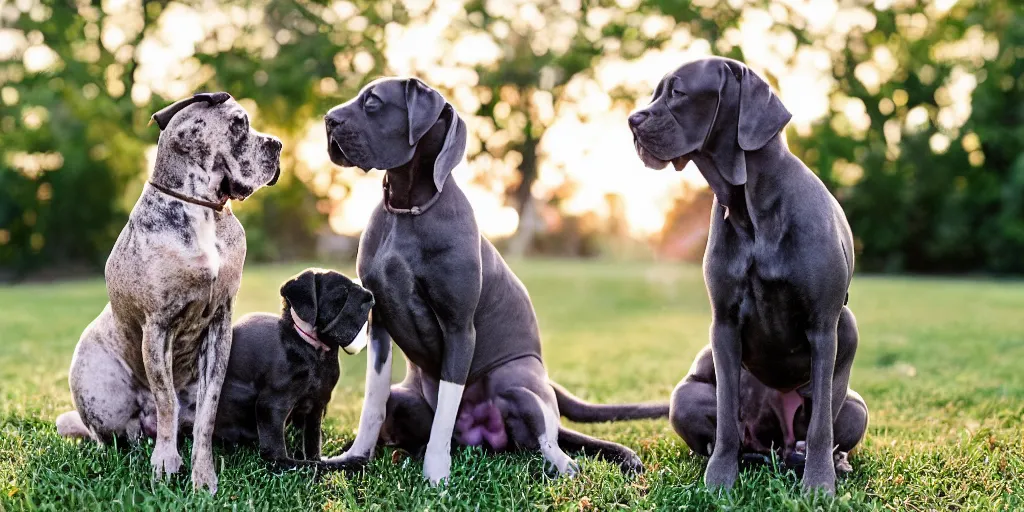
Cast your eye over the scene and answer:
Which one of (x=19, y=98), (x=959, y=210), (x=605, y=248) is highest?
(x=19, y=98)

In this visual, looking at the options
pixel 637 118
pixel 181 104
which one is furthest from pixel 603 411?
pixel 181 104

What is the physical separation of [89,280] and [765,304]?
22.7 meters

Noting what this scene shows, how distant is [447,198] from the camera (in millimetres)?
3873

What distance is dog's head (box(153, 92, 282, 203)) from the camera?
3.43m

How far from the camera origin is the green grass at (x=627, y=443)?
3.47 meters

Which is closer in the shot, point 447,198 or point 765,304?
point 765,304

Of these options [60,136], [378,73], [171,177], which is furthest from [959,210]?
[171,177]

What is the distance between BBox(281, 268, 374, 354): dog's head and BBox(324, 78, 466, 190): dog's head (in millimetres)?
587

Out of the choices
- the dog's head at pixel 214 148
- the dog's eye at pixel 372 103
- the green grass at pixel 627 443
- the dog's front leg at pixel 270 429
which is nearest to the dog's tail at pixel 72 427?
the green grass at pixel 627 443

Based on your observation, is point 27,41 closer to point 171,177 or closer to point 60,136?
point 60,136

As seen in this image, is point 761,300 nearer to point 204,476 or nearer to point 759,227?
point 759,227

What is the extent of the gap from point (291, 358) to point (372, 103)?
1282 mm

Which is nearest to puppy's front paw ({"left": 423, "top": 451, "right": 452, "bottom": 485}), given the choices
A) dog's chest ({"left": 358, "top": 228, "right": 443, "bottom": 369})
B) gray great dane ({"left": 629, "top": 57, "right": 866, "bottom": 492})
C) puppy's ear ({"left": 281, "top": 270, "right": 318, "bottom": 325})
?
dog's chest ({"left": 358, "top": 228, "right": 443, "bottom": 369})

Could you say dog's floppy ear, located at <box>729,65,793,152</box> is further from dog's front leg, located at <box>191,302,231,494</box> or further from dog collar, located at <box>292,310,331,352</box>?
dog's front leg, located at <box>191,302,231,494</box>
